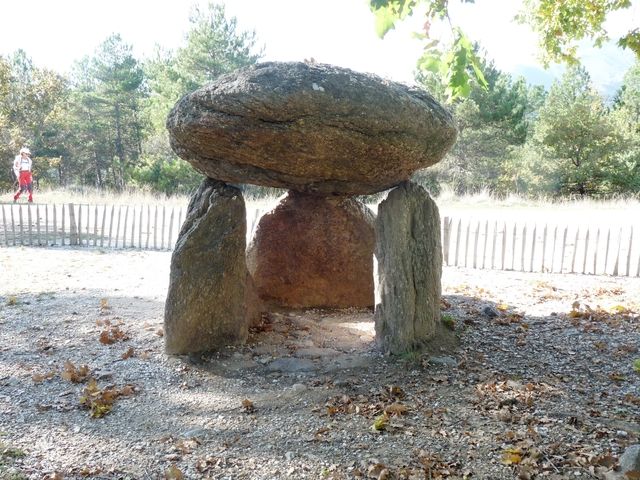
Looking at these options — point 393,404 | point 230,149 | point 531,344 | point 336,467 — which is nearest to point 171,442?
point 336,467

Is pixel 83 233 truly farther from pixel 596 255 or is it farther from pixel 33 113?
pixel 33 113

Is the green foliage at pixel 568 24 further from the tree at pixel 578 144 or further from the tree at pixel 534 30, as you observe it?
the tree at pixel 578 144

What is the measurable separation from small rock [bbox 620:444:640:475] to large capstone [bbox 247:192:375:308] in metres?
3.88

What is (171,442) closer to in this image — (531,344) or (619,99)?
(531,344)

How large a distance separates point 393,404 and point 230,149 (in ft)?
8.20

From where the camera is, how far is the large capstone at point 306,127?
4273mm

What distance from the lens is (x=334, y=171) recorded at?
4852 mm

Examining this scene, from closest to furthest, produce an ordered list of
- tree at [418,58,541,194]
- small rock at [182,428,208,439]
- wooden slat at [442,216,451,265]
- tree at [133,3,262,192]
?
small rock at [182,428,208,439] → wooden slat at [442,216,451,265] → tree at [133,3,262,192] → tree at [418,58,541,194]

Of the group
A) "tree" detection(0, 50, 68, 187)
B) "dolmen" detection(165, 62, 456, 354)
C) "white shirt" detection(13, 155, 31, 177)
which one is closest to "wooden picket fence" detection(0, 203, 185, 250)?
"white shirt" detection(13, 155, 31, 177)

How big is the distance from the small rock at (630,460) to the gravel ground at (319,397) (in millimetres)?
69

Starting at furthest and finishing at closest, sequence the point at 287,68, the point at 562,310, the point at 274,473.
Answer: the point at 562,310, the point at 287,68, the point at 274,473

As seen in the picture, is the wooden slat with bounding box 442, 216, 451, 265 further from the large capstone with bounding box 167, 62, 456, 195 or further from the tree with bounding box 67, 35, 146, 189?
the tree with bounding box 67, 35, 146, 189

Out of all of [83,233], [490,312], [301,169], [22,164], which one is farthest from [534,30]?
[22,164]

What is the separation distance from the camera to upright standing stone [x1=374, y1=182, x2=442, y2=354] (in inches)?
192
